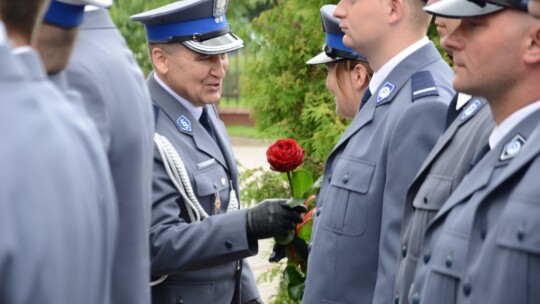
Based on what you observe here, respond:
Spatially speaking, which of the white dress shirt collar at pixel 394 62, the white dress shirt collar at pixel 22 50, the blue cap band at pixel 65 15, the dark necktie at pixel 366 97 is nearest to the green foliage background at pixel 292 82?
the dark necktie at pixel 366 97

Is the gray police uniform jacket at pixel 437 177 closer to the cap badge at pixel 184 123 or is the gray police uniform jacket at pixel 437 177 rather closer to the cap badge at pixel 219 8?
the cap badge at pixel 184 123

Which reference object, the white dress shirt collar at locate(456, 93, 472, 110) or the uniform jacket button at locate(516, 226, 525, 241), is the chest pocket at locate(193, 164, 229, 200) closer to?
the white dress shirt collar at locate(456, 93, 472, 110)

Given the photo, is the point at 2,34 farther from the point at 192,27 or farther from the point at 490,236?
the point at 192,27

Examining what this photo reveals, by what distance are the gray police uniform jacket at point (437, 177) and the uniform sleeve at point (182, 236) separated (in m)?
0.90

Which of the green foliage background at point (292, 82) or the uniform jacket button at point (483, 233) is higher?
the uniform jacket button at point (483, 233)

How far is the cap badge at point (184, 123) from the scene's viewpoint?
13.7ft

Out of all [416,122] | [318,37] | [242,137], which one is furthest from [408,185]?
[242,137]

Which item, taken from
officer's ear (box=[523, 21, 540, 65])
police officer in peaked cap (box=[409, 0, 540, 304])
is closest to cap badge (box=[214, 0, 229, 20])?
police officer in peaked cap (box=[409, 0, 540, 304])

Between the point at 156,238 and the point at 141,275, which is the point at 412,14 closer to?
the point at 156,238

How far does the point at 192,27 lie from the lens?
14.3 ft

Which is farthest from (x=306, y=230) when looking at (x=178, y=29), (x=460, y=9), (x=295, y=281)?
(x=460, y=9)

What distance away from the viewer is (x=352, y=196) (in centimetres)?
356

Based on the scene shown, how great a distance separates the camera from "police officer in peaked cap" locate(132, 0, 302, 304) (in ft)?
13.0

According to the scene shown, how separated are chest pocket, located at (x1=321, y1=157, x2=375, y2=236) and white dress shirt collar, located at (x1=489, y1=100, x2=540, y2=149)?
761 millimetres
